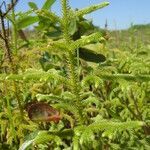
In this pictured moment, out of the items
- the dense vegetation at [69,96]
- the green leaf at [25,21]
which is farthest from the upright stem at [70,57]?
the green leaf at [25,21]

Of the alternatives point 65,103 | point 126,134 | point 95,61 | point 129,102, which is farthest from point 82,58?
point 65,103

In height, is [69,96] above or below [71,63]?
below

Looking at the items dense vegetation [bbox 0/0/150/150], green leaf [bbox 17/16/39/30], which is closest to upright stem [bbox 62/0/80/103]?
dense vegetation [bbox 0/0/150/150]

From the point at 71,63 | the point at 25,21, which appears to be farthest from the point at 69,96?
the point at 25,21

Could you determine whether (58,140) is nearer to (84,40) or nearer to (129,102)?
(84,40)

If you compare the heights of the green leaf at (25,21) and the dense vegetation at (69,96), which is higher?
the green leaf at (25,21)

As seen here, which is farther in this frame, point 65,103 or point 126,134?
point 126,134

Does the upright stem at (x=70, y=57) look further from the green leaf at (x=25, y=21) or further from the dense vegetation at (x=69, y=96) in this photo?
the green leaf at (x=25, y=21)

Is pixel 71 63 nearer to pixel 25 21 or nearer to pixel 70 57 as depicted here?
pixel 70 57
